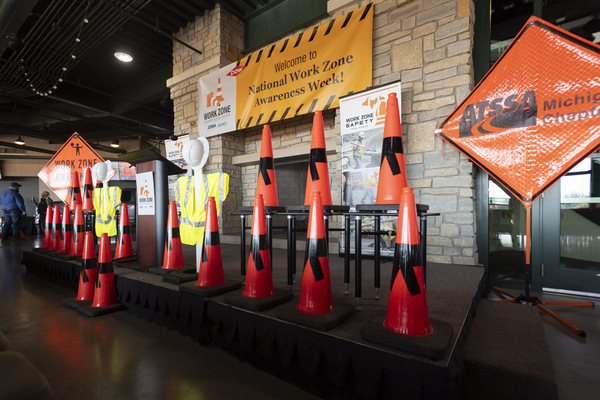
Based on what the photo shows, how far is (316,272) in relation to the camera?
58.2 inches

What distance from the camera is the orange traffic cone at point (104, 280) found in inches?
99.0

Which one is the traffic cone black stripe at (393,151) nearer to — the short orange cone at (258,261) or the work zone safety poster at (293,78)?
the short orange cone at (258,261)

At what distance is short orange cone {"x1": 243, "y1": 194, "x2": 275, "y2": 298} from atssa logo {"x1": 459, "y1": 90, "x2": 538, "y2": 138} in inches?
95.1

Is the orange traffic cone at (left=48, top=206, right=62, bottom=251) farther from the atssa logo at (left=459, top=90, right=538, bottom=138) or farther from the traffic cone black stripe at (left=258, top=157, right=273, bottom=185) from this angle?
the atssa logo at (left=459, top=90, right=538, bottom=138)

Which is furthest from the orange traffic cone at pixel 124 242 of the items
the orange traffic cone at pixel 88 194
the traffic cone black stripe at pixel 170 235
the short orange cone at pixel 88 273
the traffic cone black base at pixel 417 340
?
the traffic cone black base at pixel 417 340

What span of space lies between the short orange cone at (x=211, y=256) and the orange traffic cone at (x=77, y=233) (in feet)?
8.92

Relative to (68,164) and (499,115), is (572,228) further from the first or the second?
(68,164)

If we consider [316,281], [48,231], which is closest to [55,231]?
[48,231]

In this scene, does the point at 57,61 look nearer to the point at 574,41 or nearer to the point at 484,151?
the point at 484,151

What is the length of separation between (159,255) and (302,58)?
3.38m

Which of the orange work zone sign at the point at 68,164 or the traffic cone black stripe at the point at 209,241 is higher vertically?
the orange work zone sign at the point at 68,164

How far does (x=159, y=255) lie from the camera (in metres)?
2.83

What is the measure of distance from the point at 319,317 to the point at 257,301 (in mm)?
437

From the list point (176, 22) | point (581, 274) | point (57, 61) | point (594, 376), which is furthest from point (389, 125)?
point (57, 61)
